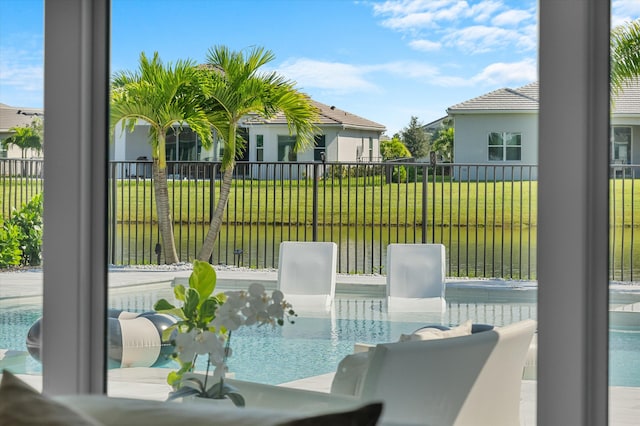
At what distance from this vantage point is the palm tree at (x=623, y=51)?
7.03ft

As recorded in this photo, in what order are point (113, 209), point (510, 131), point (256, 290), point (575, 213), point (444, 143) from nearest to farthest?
point (575, 213), point (510, 131), point (444, 143), point (256, 290), point (113, 209)

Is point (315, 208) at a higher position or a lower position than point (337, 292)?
higher

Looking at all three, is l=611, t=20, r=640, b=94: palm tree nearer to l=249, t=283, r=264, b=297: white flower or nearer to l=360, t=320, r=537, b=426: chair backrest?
l=360, t=320, r=537, b=426: chair backrest

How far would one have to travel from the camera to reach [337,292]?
8.18 ft

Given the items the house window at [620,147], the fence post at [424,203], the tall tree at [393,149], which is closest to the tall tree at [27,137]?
the tall tree at [393,149]

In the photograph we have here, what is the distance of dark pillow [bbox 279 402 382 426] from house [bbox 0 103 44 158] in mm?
1754

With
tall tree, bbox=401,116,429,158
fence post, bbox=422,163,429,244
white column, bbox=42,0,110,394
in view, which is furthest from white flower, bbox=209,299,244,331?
tall tree, bbox=401,116,429,158

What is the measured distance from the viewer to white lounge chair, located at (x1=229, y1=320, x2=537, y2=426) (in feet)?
7.38

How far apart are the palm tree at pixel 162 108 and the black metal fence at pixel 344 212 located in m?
0.03

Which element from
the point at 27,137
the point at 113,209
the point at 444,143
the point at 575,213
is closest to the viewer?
the point at 575,213

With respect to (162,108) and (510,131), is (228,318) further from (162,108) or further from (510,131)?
(510,131)

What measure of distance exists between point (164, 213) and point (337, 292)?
2.15 ft

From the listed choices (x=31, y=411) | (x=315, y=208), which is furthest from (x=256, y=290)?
(x=31, y=411)

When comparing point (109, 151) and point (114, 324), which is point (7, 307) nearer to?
point (114, 324)
